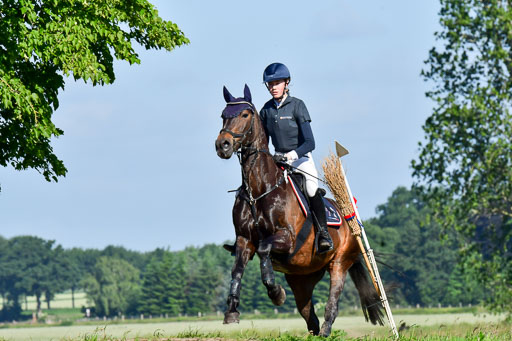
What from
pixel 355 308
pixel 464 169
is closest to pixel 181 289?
pixel 355 308

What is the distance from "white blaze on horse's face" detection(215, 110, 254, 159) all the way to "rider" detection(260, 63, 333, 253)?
108 centimetres

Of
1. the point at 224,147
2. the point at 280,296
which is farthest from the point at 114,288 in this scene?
the point at 224,147

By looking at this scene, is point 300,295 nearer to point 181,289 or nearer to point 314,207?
point 314,207

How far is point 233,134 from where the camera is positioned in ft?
36.0

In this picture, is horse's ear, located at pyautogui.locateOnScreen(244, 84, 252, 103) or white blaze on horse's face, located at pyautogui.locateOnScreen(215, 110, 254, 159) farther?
horse's ear, located at pyautogui.locateOnScreen(244, 84, 252, 103)

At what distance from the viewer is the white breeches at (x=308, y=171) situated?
12492 millimetres

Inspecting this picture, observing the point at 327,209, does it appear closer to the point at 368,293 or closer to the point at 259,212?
the point at 259,212

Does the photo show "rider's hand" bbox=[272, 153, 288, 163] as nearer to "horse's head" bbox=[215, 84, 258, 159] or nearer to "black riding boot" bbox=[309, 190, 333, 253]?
"horse's head" bbox=[215, 84, 258, 159]

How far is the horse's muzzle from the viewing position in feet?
34.9

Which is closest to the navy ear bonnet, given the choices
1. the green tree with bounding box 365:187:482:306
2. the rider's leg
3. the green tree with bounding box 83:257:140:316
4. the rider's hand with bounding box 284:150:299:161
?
the rider's hand with bounding box 284:150:299:161

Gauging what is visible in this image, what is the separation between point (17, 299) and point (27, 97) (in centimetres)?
15402

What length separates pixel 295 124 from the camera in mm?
12312

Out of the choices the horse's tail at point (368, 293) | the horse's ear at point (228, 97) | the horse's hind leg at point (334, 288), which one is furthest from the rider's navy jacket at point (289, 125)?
the horse's tail at point (368, 293)

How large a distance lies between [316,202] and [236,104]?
227 centimetres
